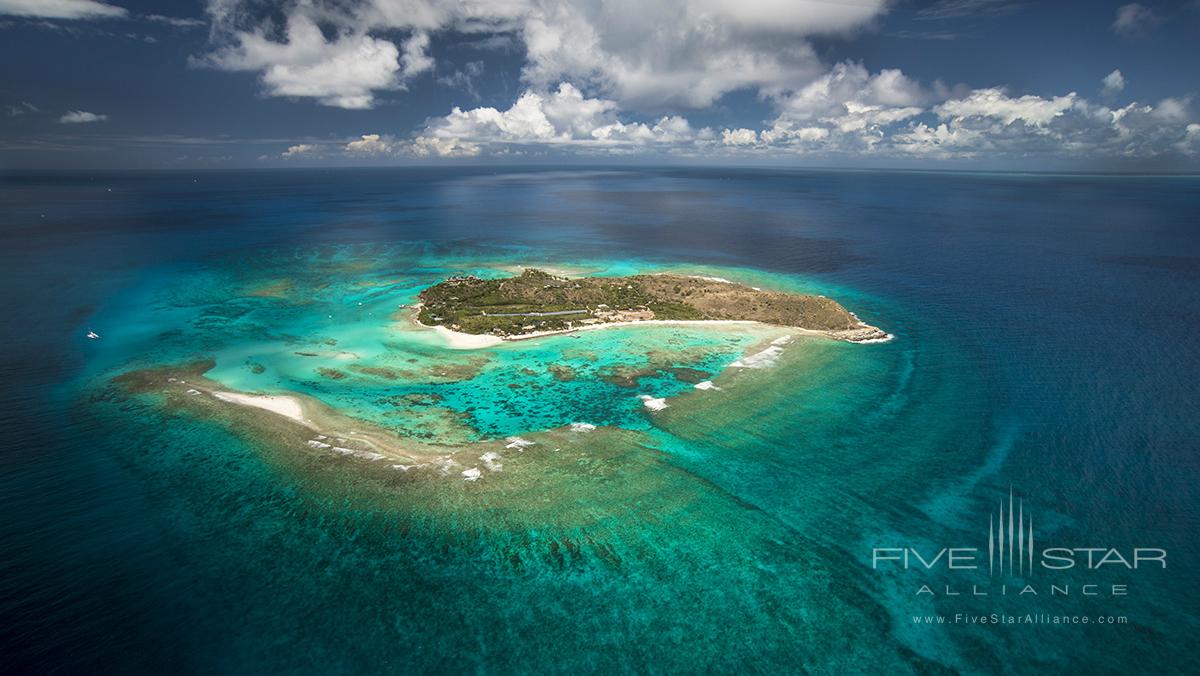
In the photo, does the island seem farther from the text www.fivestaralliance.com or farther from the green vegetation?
the text www.fivestaralliance.com

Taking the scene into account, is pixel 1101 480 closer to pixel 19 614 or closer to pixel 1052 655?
pixel 1052 655

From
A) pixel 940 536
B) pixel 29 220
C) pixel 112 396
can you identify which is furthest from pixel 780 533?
pixel 29 220

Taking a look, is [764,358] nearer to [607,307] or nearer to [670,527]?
[607,307]

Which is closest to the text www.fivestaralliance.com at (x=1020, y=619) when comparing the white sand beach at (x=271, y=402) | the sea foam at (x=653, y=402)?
the sea foam at (x=653, y=402)

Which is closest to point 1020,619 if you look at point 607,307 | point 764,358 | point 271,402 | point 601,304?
point 764,358

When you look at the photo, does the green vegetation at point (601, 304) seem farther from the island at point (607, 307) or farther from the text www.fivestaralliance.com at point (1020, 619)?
the text www.fivestaralliance.com at point (1020, 619)

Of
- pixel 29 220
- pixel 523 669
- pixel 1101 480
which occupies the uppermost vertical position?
pixel 29 220
